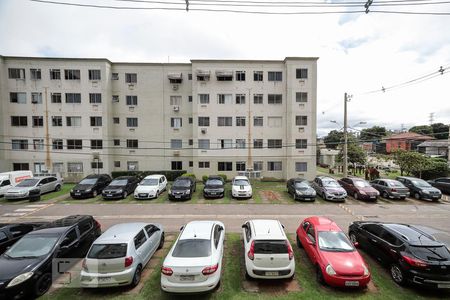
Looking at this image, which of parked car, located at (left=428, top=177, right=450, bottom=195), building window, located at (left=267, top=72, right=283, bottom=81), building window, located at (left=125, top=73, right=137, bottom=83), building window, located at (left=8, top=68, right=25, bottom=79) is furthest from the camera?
building window, located at (left=125, top=73, right=137, bottom=83)

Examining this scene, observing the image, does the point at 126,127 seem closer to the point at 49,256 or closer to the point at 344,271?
the point at 49,256

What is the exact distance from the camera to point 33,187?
18.2 meters

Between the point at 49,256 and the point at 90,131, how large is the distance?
77.8 feet

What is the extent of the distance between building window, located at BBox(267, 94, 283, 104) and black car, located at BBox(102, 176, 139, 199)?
18.3 m

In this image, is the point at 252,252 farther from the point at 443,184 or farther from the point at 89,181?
the point at 443,184

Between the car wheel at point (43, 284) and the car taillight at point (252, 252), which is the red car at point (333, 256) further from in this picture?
the car wheel at point (43, 284)

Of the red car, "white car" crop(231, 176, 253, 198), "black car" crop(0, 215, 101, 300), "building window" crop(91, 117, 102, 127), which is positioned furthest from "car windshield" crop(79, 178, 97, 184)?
the red car

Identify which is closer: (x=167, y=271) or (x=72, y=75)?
(x=167, y=271)

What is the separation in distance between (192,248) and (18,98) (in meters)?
32.8

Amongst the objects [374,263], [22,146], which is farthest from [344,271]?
[22,146]

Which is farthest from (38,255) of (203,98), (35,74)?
(35,74)

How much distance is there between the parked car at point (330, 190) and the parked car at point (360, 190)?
55.6 inches

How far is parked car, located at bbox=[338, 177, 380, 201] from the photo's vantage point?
56.7ft

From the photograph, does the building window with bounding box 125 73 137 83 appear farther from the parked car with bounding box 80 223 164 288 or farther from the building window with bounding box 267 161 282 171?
the parked car with bounding box 80 223 164 288
